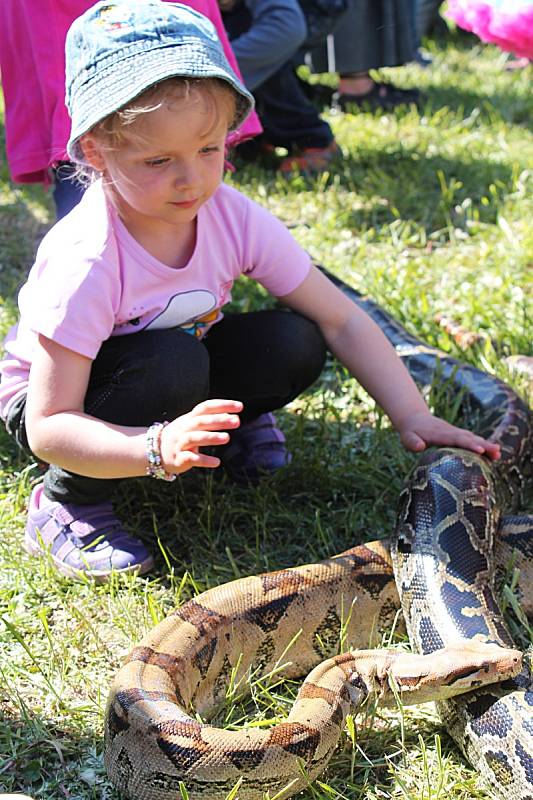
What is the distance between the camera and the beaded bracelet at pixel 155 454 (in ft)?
8.38

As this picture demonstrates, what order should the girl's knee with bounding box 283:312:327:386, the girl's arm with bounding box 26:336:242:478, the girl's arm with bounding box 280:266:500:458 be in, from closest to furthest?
1. the girl's arm with bounding box 26:336:242:478
2. the girl's arm with bounding box 280:266:500:458
3. the girl's knee with bounding box 283:312:327:386

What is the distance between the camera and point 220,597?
9.07 feet

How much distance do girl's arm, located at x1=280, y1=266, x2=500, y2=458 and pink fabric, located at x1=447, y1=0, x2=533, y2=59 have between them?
9.64 feet

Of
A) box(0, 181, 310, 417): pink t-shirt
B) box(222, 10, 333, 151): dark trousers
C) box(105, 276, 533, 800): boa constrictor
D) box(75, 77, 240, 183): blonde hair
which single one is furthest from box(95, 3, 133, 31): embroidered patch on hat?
box(222, 10, 333, 151): dark trousers

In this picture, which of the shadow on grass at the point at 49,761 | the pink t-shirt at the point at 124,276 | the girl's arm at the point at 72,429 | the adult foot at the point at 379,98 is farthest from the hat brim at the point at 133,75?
the adult foot at the point at 379,98

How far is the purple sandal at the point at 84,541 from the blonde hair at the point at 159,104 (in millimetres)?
1224

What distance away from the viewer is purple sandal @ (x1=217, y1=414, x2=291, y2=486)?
3.57m

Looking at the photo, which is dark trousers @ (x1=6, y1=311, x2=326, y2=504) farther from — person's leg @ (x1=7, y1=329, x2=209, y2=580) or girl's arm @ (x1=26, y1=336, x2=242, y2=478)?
girl's arm @ (x1=26, y1=336, x2=242, y2=478)

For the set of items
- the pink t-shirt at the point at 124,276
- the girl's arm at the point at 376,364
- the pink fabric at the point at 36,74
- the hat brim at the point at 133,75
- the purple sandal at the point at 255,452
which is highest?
the hat brim at the point at 133,75

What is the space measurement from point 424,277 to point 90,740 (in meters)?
3.22

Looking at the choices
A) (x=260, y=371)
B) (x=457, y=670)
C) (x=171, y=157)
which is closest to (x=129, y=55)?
(x=171, y=157)

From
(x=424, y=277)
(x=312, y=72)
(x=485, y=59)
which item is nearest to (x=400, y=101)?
(x=312, y=72)

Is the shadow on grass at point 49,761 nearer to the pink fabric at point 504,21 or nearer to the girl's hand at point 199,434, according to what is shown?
the girl's hand at point 199,434

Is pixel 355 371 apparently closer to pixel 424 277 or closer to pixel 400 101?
pixel 424 277
